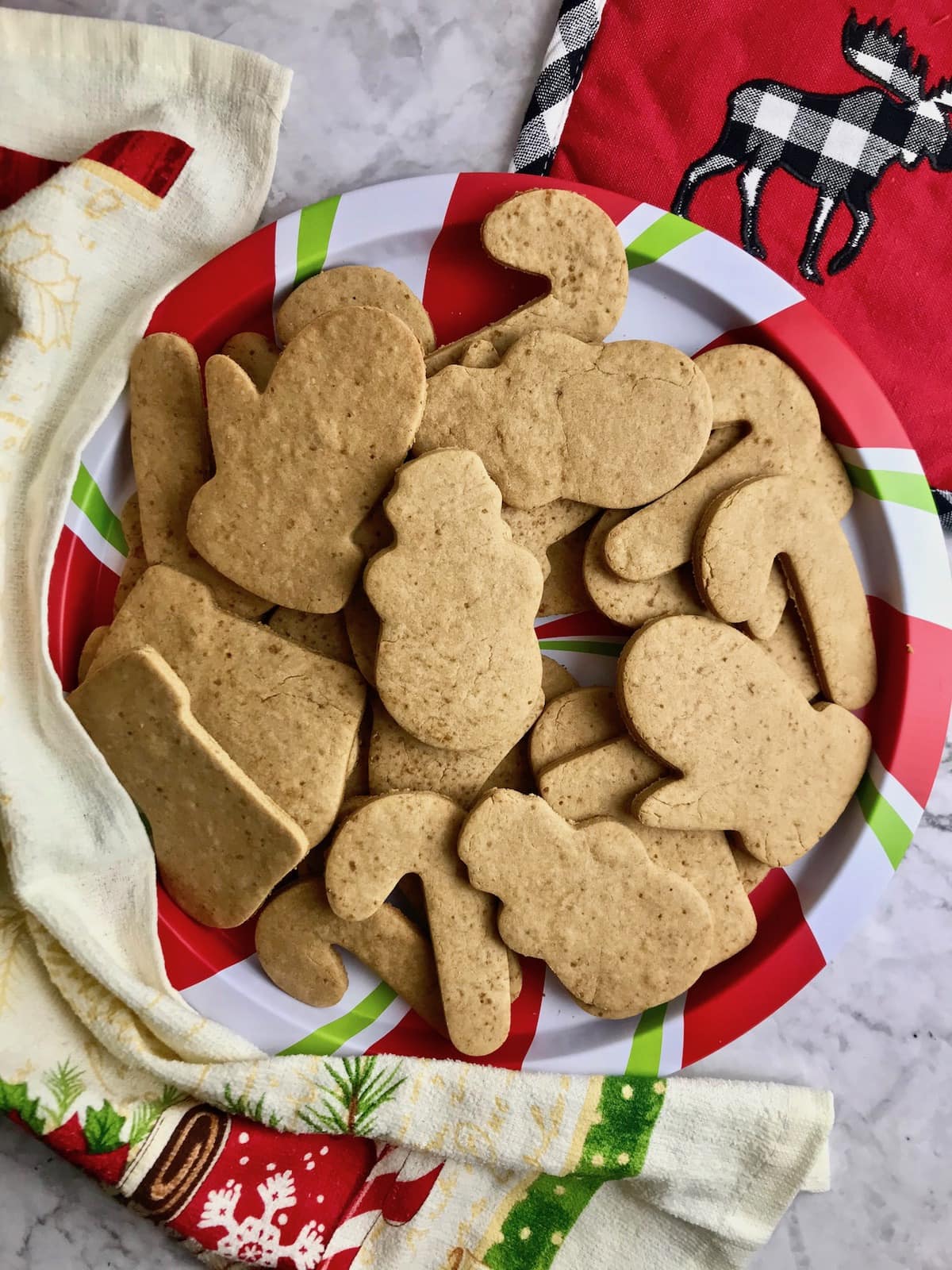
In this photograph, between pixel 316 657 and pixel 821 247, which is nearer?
pixel 316 657

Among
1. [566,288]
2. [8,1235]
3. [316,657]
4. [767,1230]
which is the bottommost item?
[8,1235]

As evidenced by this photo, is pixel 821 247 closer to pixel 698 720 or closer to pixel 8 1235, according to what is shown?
pixel 698 720

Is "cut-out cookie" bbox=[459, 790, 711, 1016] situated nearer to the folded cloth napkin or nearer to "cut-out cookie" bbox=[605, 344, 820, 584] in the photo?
the folded cloth napkin

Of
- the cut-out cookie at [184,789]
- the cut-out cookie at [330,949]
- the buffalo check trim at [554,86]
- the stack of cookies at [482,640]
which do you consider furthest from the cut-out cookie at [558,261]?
the cut-out cookie at [330,949]

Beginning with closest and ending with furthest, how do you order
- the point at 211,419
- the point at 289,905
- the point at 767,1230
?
the point at 211,419 → the point at 289,905 → the point at 767,1230

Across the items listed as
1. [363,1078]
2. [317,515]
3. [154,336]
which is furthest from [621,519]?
[363,1078]

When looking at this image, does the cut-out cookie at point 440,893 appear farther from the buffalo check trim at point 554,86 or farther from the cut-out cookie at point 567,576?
the buffalo check trim at point 554,86

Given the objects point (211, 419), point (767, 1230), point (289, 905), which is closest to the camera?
point (211, 419)

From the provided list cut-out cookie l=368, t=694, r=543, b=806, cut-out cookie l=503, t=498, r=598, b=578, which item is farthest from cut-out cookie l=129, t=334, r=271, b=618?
cut-out cookie l=503, t=498, r=598, b=578
